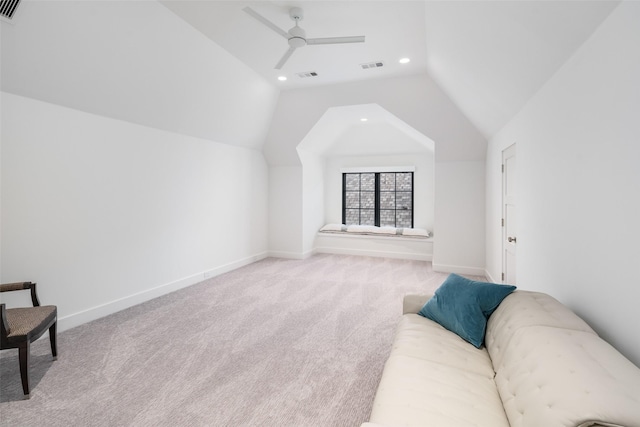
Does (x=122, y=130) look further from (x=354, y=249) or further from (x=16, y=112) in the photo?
(x=354, y=249)

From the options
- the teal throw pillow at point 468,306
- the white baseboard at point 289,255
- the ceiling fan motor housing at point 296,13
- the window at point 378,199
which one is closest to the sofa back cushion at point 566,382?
the teal throw pillow at point 468,306

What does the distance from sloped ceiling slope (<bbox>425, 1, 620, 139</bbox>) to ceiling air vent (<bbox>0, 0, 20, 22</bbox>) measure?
308cm

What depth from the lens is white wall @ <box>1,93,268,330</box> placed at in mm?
2717

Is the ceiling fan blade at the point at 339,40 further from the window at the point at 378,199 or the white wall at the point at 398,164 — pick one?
the window at the point at 378,199

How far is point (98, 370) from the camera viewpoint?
92.3 inches

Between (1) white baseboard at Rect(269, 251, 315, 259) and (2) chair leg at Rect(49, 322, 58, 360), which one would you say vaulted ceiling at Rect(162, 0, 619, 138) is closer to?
(2) chair leg at Rect(49, 322, 58, 360)

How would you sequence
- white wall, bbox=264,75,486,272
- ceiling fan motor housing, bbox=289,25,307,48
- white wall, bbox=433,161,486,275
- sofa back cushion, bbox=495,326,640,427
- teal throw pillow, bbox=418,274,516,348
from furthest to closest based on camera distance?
white wall, bbox=433,161,486,275, white wall, bbox=264,75,486,272, ceiling fan motor housing, bbox=289,25,307,48, teal throw pillow, bbox=418,274,516,348, sofa back cushion, bbox=495,326,640,427

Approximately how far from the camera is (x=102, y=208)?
3357mm

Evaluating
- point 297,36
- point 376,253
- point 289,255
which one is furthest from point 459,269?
point 297,36

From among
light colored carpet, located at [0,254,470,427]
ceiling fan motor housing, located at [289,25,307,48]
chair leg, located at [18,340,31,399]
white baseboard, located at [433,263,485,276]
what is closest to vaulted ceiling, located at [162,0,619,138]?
ceiling fan motor housing, located at [289,25,307,48]

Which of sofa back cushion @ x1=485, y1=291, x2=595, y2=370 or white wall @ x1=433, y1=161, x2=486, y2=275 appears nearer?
sofa back cushion @ x1=485, y1=291, x2=595, y2=370

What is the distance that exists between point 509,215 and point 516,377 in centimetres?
279

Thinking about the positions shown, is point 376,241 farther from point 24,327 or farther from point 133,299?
point 24,327

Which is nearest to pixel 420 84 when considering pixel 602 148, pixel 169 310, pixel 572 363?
pixel 602 148
